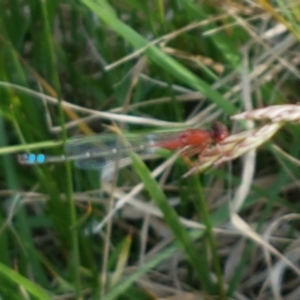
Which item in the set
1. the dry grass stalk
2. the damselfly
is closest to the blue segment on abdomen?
the damselfly

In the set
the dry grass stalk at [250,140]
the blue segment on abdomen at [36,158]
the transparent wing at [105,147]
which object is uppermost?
the dry grass stalk at [250,140]

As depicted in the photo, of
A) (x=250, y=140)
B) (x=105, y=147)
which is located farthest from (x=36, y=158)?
(x=250, y=140)

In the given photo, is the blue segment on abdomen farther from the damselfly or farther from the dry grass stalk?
the dry grass stalk

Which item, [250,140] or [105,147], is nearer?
[250,140]

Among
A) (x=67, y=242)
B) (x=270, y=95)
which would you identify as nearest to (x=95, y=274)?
(x=67, y=242)

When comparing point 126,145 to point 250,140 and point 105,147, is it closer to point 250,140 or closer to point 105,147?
point 105,147

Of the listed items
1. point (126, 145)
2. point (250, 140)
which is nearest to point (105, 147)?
point (126, 145)

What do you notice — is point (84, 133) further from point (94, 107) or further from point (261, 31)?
point (261, 31)

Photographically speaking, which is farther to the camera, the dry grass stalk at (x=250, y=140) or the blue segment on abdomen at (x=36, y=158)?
the blue segment on abdomen at (x=36, y=158)

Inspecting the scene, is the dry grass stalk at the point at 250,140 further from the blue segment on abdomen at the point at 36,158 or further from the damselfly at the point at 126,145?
the blue segment on abdomen at the point at 36,158

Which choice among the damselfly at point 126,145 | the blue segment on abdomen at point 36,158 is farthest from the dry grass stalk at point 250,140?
the blue segment on abdomen at point 36,158

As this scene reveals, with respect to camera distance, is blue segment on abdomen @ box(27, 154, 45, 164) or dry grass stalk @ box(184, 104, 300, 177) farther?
blue segment on abdomen @ box(27, 154, 45, 164)

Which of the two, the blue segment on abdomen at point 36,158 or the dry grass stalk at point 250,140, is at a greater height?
the dry grass stalk at point 250,140
